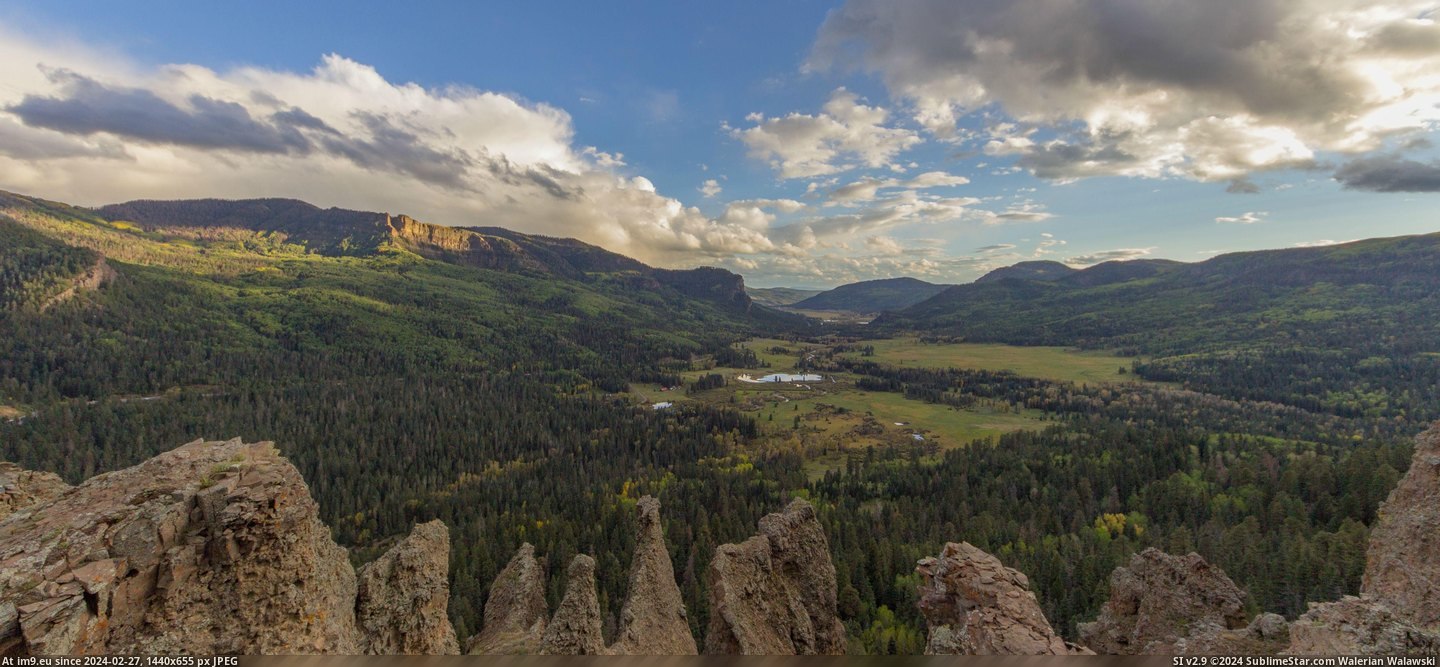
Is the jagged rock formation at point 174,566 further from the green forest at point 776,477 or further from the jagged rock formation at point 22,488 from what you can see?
the green forest at point 776,477

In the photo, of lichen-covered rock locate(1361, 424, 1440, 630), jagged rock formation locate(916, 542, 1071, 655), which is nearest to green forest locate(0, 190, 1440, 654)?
jagged rock formation locate(916, 542, 1071, 655)

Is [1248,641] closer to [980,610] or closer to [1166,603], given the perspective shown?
[980,610]

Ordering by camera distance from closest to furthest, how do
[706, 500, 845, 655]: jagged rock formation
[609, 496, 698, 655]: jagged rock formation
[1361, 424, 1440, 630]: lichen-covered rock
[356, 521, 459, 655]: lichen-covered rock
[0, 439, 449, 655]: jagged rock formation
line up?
A: [0, 439, 449, 655]: jagged rock formation
[1361, 424, 1440, 630]: lichen-covered rock
[356, 521, 459, 655]: lichen-covered rock
[706, 500, 845, 655]: jagged rock formation
[609, 496, 698, 655]: jagged rock formation

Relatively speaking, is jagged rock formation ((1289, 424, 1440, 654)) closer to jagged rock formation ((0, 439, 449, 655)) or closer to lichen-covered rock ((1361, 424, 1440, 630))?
lichen-covered rock ((1361, 424, 1440, 630))

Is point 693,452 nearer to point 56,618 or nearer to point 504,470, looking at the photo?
point 504,470

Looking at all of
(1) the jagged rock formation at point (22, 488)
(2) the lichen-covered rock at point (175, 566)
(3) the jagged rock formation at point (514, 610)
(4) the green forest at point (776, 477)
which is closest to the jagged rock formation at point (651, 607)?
(3) the jagged rock formation at point (514, 610)
